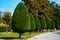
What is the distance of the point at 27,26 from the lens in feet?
93.2

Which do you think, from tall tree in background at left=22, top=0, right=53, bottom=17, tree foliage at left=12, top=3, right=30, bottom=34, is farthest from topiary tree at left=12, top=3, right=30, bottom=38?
tall tree in background at left=22, top=0, right=53, bottom=17

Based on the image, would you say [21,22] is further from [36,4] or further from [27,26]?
[36,4]

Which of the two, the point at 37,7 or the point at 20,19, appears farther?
the point at 37,7

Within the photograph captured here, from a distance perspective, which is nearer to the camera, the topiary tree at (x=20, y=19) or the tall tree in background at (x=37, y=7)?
the topiary tree at (x=20, y=19)

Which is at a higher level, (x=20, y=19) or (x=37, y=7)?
(x=37, y=7)

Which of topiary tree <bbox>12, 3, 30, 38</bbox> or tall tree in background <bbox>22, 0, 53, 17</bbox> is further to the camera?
tall tree in background <bbox>22, 0, 53, 17</bbox>

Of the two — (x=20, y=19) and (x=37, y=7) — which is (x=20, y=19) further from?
(x=37, y=7)

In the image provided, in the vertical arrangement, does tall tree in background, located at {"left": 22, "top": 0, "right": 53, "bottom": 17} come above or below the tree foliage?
above

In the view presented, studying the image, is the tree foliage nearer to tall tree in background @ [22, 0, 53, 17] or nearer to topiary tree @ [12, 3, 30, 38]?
topiary tree @ [12, 3, 30, 38]

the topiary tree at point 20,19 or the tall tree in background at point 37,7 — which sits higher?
the tall tree in background at point 37,7

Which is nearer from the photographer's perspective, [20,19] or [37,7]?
[20,19]

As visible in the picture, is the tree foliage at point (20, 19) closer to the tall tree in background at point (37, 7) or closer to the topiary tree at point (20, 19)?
the topiary tree at point (20, 19)

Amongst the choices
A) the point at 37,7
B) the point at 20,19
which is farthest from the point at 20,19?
the point at 37,7

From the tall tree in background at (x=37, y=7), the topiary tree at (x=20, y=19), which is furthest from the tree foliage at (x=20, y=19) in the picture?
the tall tree in background at (x=37, y=7)
